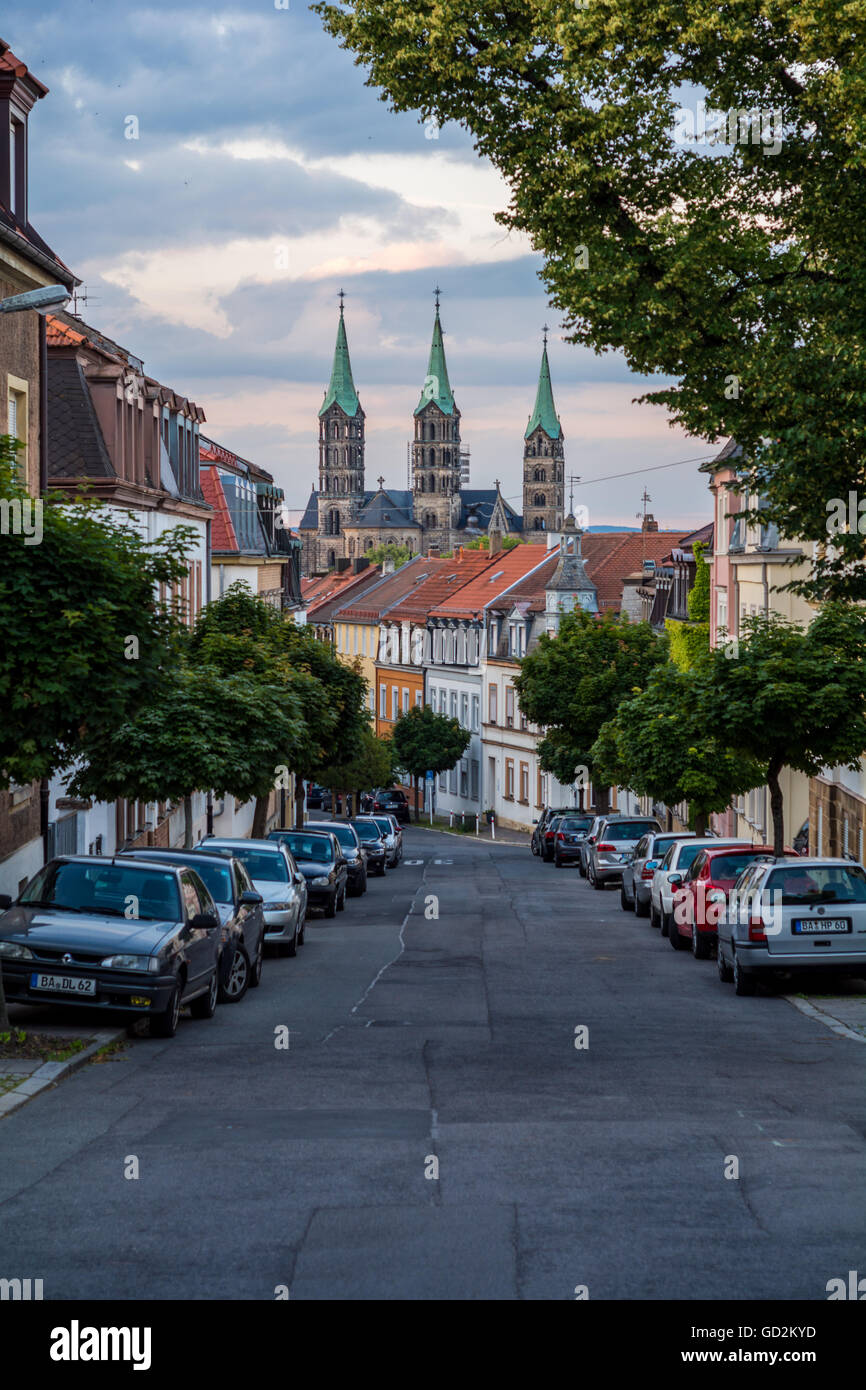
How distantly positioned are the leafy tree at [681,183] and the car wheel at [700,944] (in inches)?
298

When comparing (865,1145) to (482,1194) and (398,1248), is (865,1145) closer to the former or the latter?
(482,1194)

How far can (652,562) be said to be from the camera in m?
82.6

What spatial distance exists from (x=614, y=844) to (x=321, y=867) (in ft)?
34.0

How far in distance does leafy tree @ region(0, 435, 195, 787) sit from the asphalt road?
102 inches

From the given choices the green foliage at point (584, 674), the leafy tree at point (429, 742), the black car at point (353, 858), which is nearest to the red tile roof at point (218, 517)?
the green foliage at point (584, 674)

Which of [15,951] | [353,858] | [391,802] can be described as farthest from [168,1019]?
[391,802]

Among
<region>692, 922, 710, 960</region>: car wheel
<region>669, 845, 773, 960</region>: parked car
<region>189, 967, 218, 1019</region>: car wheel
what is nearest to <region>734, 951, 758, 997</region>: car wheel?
<region>669, 845, 773, 960</region>: parked car

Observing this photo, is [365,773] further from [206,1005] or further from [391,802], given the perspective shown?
[206,1005]

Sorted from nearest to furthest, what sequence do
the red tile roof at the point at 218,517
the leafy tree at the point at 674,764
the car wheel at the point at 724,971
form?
the car wheel at the point at 724,971
the leafy tree at the point at 674,764
the red tile roof at the point at 218,517

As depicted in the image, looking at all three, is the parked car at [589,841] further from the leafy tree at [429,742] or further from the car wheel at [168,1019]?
the leafy tree at [429,742]

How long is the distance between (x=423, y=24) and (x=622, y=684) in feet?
134

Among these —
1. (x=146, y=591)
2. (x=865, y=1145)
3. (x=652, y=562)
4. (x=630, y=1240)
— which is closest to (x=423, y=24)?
(x=146, y=591)

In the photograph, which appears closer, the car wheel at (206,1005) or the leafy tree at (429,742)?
the car wheel at (206,1005)

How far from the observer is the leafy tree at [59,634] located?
12.9 meters
